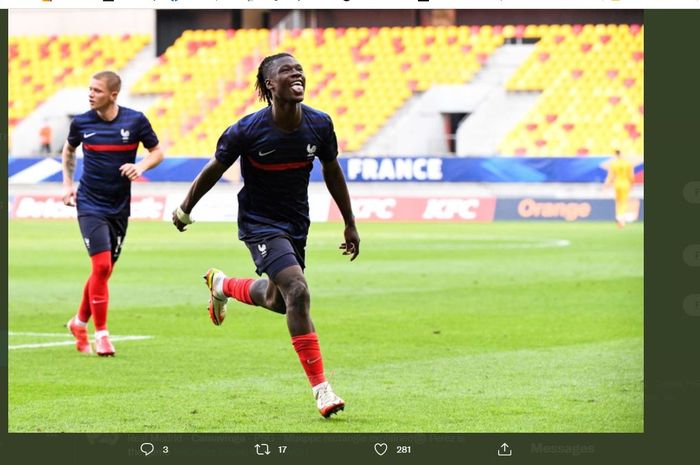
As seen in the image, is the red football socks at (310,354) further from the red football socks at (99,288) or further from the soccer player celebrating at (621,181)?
the soccer player celebrating at (621,181)

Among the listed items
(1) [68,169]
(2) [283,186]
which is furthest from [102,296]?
(2) [283,186]

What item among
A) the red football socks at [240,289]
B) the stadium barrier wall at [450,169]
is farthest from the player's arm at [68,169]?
the stadium barrier wall at [450,169]

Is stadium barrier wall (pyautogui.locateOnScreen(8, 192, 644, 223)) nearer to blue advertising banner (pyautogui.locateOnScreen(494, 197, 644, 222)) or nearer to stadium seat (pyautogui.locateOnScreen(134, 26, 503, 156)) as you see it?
blue advertising banner (pyautogui.locateOnScreen(494, 197, 644, 222))

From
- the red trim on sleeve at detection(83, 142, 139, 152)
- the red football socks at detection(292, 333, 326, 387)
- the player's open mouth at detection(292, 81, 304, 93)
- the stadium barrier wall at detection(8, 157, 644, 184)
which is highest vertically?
the player's open mouth at detection(292, 81, 304, 93)

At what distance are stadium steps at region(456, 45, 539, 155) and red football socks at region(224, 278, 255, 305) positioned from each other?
2349 centimetres

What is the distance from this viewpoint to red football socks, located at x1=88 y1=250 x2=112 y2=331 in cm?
934

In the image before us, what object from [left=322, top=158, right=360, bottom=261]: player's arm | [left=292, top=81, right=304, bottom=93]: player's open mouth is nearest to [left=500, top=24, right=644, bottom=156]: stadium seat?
[left=322, top=158, right=360, bottom=261]: player's arm

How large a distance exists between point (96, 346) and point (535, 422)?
4171mm

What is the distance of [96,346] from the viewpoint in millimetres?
9359

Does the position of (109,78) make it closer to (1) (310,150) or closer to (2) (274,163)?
(2) (274,163)

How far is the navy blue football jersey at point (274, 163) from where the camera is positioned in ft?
20.3
